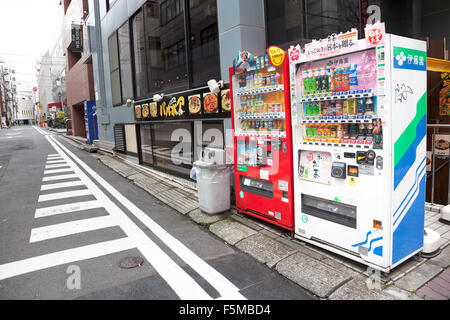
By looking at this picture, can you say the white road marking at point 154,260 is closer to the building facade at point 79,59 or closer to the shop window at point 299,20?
the shop window at point 299,20

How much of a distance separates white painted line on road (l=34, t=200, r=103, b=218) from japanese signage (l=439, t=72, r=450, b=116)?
25.8ft

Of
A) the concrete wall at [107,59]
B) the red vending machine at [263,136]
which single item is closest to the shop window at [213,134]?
the red vending machine at [263,136]

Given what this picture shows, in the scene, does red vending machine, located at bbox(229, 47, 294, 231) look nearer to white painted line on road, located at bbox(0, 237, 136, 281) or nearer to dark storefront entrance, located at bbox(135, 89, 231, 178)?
dark storefront entrance, located at bbox(135, 89, 231, 178)

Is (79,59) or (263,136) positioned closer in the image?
(263,136)

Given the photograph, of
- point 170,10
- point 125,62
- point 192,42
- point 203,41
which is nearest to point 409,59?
point 203,41

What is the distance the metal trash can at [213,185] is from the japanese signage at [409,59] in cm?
356

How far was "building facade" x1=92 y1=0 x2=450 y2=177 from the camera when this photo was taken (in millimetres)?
6391

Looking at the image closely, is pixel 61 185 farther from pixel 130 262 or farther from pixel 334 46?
pixel 334 46

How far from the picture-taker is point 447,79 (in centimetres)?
588

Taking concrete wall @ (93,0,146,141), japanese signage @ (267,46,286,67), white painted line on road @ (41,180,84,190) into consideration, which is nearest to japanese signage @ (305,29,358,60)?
japanese signage @ (267,46,286,67)

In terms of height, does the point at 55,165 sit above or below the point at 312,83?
below

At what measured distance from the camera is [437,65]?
5297 millimetres

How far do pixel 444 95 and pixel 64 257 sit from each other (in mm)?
7536
